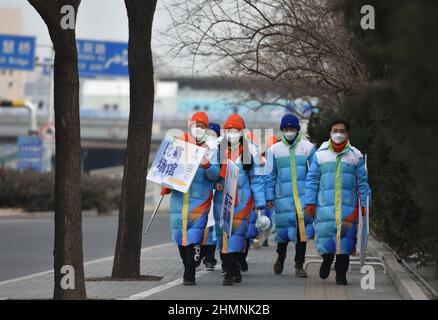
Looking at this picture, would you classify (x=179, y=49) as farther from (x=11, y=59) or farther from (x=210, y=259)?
(x=11, y=59)

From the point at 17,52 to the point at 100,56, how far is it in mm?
3538

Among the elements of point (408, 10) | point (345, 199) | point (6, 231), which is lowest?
point (6, 231)

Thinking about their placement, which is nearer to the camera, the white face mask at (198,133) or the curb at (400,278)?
the curb at (400,278)

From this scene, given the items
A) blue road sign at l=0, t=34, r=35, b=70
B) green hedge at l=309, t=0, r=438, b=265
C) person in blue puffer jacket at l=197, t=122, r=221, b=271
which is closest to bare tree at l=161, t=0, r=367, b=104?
person in blue puffer jacket at l=197, t=122, r=221, b=271

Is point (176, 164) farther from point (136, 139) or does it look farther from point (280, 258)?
point (280, 258)

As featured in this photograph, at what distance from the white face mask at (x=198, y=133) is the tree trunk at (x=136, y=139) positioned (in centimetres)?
98

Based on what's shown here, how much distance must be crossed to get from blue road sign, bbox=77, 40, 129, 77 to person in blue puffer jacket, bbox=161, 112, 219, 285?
3796 cm

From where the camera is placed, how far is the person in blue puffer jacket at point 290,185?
14273 mm

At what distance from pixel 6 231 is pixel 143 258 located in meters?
8.87

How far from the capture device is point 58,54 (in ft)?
33.0

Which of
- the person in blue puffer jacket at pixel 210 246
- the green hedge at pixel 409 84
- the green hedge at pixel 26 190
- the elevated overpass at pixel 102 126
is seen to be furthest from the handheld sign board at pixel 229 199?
the elevated overpass at pixel 102 126

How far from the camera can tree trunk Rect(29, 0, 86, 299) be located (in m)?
10.1

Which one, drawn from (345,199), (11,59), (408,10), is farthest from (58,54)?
(11,59)

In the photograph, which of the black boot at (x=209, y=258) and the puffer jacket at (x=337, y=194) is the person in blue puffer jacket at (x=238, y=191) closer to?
the puffer jacket at (x=337, y=194)
